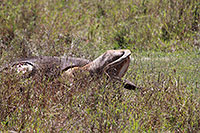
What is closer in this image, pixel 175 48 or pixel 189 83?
pixel 189 83

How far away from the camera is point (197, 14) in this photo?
9969mm

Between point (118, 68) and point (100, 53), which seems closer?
point (118, 68)

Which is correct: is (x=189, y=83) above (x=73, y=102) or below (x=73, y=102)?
below

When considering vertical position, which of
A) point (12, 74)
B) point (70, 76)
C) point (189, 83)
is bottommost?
point (189, 83)

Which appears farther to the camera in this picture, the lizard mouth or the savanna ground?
the lizard mouth

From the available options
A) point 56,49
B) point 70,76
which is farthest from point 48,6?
point 70,76

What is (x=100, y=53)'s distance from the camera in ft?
28.7

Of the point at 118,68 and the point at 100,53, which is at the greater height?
→ the point at 118,68

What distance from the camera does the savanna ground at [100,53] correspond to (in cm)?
364

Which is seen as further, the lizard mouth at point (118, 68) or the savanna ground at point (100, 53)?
the lizard mouth at point (118, 68)

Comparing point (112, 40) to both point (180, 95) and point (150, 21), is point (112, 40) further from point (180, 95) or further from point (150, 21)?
point (180, 95)

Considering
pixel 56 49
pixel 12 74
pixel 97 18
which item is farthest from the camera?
pixel 97 18

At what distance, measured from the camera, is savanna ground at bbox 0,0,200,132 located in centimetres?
364

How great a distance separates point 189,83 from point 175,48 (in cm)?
393
